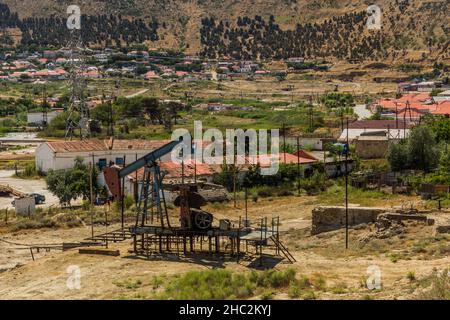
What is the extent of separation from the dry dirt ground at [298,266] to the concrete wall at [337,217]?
0.49 m

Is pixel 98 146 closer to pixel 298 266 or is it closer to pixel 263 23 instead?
pixel 298 266

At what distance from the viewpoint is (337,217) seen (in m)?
22.7

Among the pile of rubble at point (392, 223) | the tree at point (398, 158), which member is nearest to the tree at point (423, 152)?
the tree at point (398, 158)

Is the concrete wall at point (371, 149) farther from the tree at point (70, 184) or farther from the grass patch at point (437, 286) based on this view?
the grass patch at point (437, 286)

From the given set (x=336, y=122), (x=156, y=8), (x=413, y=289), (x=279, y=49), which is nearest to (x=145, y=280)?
(x=413, y=289)

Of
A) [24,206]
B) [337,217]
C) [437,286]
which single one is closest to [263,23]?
[24,206]

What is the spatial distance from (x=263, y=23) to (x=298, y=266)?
123092mm

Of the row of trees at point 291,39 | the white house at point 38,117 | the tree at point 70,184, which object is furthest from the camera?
the row of trees at point 291,39

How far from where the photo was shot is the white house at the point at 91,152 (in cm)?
3894

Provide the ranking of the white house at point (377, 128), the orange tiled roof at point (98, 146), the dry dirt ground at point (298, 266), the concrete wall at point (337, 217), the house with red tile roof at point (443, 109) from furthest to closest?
1. the house with red tile roof at point (443, 109)
2. the white house at point (377, 128)
3. the orange tiled roof at point (98, 146)
4. the concrete wall at point (337, 217)
5. the dry dirt ground at point (298, 266)

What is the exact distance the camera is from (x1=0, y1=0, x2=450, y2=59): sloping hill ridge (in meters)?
111

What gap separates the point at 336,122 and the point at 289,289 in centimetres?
4433

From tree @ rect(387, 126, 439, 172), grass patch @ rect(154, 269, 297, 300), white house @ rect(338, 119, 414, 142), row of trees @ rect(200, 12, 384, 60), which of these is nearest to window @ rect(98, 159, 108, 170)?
white house @ rect(338, 119, 414, 142)

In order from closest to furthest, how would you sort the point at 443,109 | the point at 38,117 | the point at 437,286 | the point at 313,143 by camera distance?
the point at 437,286 < the point at 313,143 < the point at 443,109 < the point at 38,117
